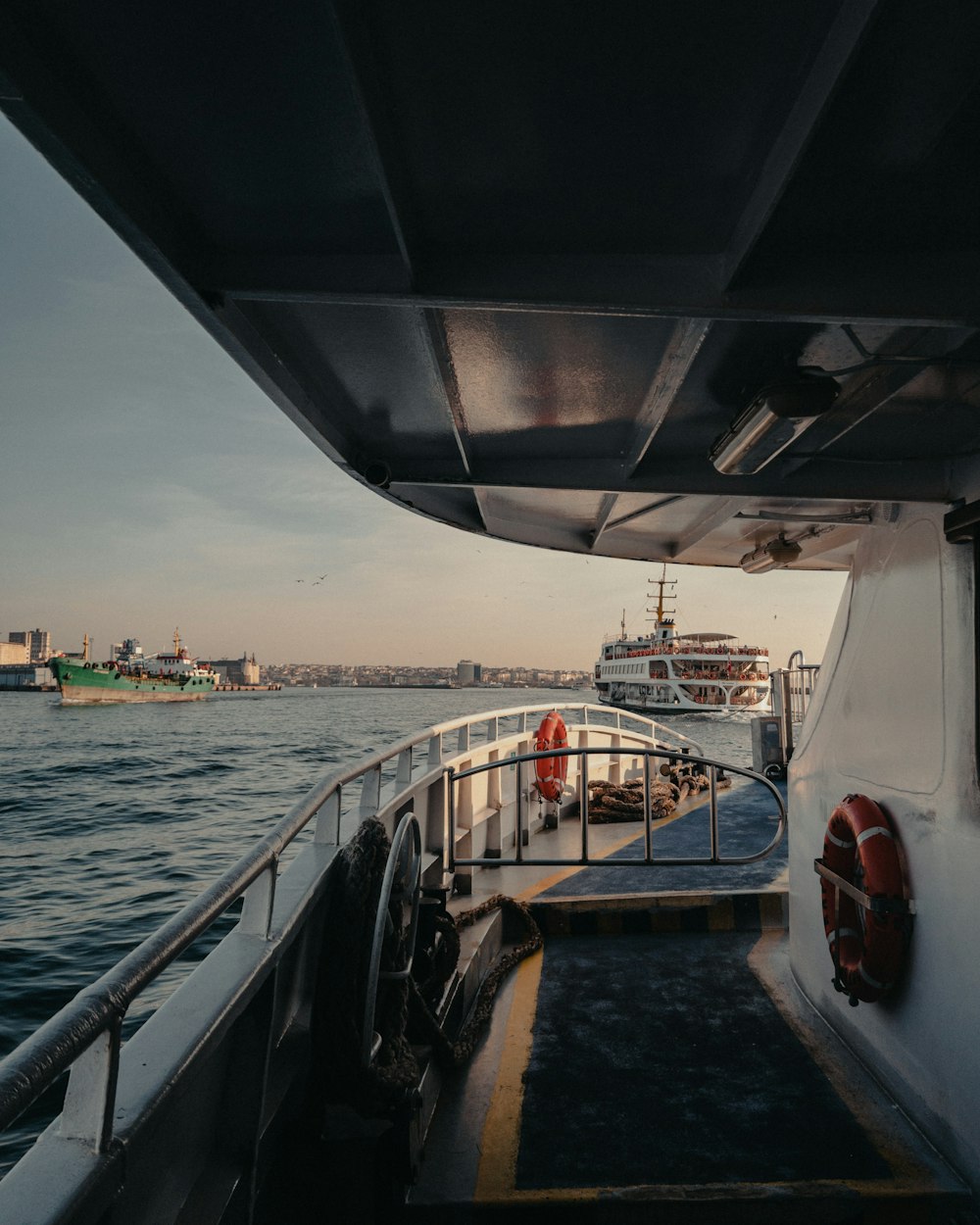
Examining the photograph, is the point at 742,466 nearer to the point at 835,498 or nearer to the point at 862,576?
the point at 835,498

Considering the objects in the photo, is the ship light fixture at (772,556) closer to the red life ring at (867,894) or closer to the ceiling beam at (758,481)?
the ceiling beam at (758,481)

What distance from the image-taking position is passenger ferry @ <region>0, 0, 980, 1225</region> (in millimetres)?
1427

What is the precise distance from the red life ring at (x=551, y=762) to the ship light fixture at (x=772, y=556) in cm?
298

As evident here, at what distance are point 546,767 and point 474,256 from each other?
667cm

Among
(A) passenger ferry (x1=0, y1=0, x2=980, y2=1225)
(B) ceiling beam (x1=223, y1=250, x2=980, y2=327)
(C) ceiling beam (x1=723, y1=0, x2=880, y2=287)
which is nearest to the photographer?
(C) ceiling beam (x1=723, y1=0, x2=880, y2=287)

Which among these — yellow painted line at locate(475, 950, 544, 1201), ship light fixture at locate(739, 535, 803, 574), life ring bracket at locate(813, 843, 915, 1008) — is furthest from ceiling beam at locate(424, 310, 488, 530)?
yellow painted line at locate(475, 950, 544, 1201)

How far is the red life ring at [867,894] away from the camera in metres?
3.11

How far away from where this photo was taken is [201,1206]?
7.00ft

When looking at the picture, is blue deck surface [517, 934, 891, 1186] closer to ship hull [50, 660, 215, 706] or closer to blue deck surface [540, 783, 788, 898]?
blue deck surface [540, 783, 788, 898]

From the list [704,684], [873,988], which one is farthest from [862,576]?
[704,684]

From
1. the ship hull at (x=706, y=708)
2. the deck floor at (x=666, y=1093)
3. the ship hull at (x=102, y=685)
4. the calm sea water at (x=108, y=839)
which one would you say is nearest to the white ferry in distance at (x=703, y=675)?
the ship hull at (x=706, y=708)

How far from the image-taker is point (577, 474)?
3.76 meters

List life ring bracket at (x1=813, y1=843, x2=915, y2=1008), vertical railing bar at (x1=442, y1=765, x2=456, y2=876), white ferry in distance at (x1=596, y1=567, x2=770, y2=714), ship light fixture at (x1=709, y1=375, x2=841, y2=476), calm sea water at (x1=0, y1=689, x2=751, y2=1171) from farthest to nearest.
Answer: white ferry in distance at (x1=596, y1=567, x2=770, y2=714) → calm sea water at (x1=0, y1=689, x2=751, y2=1171) → vertical railing bar at (x1=442, y1=765, x2=456, y2=876) → life ring bracket at (x1=813, y1=843, x2=915, y2=1008) → ship light fixture at (x1=709, y1=375, x2=841, y2=476)

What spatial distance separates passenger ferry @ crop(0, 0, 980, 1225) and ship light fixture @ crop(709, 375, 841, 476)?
18 millimetres
